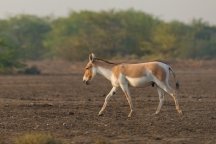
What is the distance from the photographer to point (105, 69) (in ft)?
48.2

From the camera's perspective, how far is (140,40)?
53375 millimetres

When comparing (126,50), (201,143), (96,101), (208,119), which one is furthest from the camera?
(126,50)

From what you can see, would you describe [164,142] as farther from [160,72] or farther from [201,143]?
[160,72]

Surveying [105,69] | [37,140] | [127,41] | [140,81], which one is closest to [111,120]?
[140,81]

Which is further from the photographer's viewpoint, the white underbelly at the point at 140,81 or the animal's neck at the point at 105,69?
the animal's neck at the point at 105,69

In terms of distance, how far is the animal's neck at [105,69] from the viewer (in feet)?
48.1

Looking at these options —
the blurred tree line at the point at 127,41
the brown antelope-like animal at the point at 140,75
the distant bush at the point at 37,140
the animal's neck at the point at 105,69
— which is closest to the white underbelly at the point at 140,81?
the brown antelope-like animal at the point at 140,75

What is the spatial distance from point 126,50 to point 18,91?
30.3 metres

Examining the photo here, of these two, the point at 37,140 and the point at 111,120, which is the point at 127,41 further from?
the point at 37,140

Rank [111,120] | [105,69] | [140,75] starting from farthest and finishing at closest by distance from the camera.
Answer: [105,69]
[140,75]
[111,120]

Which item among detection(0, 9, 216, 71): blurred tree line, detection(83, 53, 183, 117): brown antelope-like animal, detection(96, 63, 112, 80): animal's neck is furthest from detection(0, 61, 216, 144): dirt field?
detection(0, 9, 216, 71): blurred tree line

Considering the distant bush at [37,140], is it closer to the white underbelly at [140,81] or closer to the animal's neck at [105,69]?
the white underbelly at [140,81]

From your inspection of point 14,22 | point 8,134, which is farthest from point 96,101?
point 14,22

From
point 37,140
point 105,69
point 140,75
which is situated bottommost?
point 37,140
